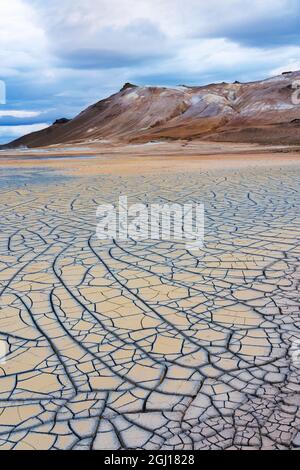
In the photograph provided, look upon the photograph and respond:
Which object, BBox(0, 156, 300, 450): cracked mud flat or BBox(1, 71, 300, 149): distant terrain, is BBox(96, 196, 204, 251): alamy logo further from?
BBox(1, 71, 300, 149): distant terrain

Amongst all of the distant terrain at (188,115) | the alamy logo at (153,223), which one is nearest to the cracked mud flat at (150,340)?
the alamy logo at (153,223)

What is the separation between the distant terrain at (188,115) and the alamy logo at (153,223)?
25.7 m

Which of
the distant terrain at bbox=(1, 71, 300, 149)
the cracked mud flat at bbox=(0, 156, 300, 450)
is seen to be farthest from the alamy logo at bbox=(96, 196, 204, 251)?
the distant terrain at bbox=(1, 71, 300, 149)

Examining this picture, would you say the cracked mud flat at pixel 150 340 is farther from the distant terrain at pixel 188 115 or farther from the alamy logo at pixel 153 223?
the distant terrain at pixel 188 115

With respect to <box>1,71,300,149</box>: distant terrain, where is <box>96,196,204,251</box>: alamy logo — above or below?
below

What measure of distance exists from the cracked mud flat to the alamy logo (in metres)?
0.20

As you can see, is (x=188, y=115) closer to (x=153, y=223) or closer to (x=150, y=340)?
(x=153, y=223)

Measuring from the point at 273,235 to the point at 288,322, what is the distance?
2.04 metres

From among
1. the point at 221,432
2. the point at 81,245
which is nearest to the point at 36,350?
the point at 221,432

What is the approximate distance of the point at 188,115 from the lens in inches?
1973

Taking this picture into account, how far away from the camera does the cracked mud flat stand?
72.7 inches

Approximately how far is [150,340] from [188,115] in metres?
49.3

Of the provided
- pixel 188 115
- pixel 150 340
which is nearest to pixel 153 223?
pixel 150 340

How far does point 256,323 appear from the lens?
2701 mm
